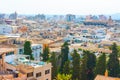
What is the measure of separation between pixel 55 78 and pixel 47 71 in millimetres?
5971

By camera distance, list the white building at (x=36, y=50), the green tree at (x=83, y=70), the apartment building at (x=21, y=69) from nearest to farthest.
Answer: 1. the apartment building at (x=21, y=69)
2. the green tree at (x=83, y=70)
3. the white building at (x=36, y=50)

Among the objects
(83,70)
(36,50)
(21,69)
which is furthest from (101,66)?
(36,50)

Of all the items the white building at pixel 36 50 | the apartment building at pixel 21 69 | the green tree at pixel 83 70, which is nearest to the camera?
the apartment building at pixel 21 69

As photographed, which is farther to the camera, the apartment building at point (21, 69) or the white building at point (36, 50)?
the white building at point (36, 50)

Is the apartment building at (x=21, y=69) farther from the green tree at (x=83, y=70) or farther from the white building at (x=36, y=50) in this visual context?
the white building at (x=36, y=50)

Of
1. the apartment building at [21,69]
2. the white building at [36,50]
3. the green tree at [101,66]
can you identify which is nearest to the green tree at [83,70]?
the green tree at [101,66]

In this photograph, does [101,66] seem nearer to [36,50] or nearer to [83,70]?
[83,70]

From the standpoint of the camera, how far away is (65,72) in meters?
38.6

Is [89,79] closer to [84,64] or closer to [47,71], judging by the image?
[84,64]

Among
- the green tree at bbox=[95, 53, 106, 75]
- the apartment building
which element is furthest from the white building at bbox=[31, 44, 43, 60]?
the apartment building

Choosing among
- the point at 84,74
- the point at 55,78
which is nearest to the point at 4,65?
the point at 55,78

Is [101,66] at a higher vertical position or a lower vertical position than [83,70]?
higher

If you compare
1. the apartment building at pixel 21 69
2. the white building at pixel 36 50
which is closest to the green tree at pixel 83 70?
the apartment building at pixel 21 69

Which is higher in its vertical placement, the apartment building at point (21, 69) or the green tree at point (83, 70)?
the apartment building at point (21, 69)
